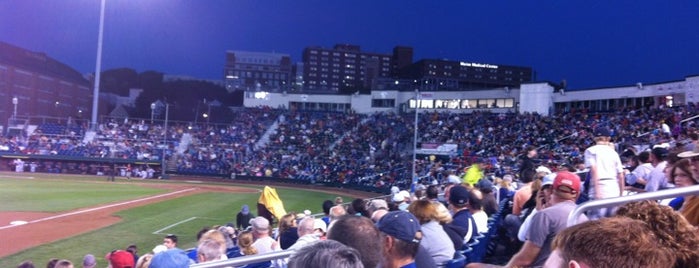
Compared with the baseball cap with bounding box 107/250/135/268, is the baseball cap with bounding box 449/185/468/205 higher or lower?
higher

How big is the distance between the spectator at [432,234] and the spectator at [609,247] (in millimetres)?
2874

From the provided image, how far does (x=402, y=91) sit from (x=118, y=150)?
1145 inches

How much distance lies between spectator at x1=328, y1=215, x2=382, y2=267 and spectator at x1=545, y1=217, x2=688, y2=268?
140cm

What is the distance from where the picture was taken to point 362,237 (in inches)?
128

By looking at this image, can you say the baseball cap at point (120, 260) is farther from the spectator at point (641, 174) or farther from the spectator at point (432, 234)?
the spectator at point (641, 174)

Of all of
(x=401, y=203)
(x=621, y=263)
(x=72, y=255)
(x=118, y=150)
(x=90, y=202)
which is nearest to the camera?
(x=621, y=263)

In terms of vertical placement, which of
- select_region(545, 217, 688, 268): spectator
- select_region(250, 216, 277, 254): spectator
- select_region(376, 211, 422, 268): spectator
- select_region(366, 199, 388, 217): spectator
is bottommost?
select_region(250, 216, 277, 254): spectator

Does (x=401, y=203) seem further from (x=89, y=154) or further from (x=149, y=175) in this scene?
(x=89, y=154)

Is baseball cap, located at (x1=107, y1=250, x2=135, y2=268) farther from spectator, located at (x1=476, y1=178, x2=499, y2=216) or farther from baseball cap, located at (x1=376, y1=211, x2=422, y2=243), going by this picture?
spectator, located at (x1=476, y1=178, x2=499, y2=216)

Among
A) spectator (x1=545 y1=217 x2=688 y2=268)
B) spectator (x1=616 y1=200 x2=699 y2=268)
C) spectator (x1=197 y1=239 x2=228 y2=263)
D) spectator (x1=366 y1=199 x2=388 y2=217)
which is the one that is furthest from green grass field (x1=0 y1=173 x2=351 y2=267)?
spectator (x1=545 y1=217 x2=688 y2=268)

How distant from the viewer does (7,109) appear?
59.7 meters

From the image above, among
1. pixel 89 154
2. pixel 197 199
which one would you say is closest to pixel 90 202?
pixel 197 199

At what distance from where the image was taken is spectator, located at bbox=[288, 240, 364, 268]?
2.31 m

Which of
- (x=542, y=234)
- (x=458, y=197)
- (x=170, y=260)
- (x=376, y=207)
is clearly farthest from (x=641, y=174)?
(x=170, y=260)
